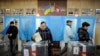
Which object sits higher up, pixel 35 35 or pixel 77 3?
pixel 77 3

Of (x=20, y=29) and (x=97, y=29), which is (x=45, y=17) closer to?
(x=20, y=29)

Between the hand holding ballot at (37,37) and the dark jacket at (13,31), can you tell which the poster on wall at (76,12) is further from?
the dark jacket at (13,31)

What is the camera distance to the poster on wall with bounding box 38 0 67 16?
5.29 m

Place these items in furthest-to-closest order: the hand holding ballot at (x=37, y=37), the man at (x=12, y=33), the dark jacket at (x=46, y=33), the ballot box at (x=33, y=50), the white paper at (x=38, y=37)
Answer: the man at (x=12, y=33) < the dark jacket at (x=46, y=33) < the hand holding ballot at (x=37, y=37) < the white paper at (x=38, y=37) < the ballot box at (x=33, y=50)

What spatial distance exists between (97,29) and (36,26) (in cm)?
Result: 177

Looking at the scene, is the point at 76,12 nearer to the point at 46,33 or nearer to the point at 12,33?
the point at 46,33

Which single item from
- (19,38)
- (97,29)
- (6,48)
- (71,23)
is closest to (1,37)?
(19,38)

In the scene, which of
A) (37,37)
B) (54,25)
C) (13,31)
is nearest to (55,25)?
(54,25)

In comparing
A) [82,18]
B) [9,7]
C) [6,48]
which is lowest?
[6,48]

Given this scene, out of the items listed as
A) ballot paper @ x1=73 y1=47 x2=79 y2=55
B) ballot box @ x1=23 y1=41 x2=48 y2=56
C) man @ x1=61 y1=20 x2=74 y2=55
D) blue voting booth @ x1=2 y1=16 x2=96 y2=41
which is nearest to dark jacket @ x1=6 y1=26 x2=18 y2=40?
blue voting booth @ x1=2 y1=16 x2=96 y2=41

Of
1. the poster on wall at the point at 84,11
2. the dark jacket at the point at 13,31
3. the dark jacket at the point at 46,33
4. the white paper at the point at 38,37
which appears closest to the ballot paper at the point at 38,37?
the white paper at the point at 38,37

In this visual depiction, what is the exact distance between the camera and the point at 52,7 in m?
5.31

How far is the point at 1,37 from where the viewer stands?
5.26m

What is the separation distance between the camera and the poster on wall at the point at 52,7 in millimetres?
5289
